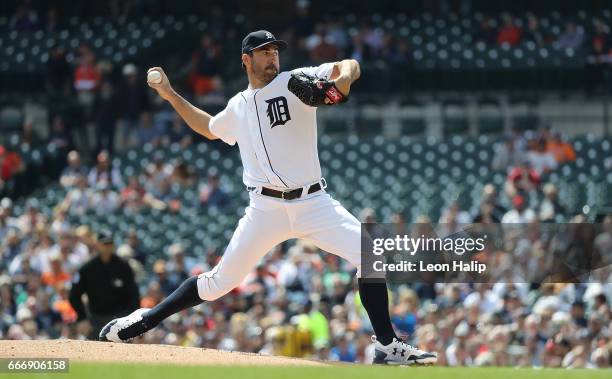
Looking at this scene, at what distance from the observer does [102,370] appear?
21.0 feet

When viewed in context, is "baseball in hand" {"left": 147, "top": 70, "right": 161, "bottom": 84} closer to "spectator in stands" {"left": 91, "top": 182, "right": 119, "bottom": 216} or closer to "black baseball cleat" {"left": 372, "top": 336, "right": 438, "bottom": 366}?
"black baseball cleat" {"left": 372, "top": 336, "right": 438, "bottom": 366}

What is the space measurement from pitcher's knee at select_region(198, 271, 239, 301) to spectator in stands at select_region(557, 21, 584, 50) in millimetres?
11327

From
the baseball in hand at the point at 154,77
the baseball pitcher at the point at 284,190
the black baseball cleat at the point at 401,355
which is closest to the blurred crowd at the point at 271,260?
the black baseball cleat at the point at 401,355

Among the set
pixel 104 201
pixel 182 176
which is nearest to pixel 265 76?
pixel 104 201

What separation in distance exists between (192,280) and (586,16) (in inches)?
485

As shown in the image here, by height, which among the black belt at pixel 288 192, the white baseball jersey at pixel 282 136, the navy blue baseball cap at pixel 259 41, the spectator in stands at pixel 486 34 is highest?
the navy blue baseball cap at pixel 259 41

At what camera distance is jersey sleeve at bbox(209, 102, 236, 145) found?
7449 millimetres

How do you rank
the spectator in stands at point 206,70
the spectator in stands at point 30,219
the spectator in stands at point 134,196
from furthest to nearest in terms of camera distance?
the spectator in stands at point 206,70
the spectator in stands at point 134,196
the spectator in stands at point 30,219

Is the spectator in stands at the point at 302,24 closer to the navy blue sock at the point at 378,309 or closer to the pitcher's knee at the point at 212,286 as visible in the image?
the pitcher's knee at the point at 212,286

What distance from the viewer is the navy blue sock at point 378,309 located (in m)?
7.25

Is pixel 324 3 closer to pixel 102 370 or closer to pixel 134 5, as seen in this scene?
pixel 134 5

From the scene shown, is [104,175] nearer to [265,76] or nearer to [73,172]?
[73,172]

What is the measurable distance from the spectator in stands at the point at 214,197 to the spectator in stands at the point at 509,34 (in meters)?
5.05

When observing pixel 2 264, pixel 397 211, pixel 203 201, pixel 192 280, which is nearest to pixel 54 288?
pixel 2 264
